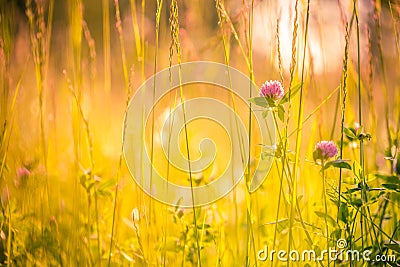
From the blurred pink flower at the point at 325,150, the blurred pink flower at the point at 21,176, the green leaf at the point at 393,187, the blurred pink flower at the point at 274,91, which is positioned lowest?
the green leaf at the point at 393,187

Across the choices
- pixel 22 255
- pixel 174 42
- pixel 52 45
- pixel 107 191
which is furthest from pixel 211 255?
pixel 52 45

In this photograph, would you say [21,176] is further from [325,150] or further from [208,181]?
[325,150]

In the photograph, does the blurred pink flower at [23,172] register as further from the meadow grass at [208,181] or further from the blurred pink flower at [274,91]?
the blurred pink flower at [274,91]

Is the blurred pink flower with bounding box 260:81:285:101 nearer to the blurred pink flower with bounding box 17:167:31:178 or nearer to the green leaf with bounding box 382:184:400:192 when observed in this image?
the green leaf with bounding box 382:184:400:192

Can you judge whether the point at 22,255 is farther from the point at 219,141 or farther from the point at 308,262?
the point at 219,141

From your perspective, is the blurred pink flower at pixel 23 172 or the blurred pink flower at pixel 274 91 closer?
the blurred pink flower at pixel 274 91

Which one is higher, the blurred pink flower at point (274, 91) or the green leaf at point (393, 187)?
the blurred pink flower at point (274, 91)
